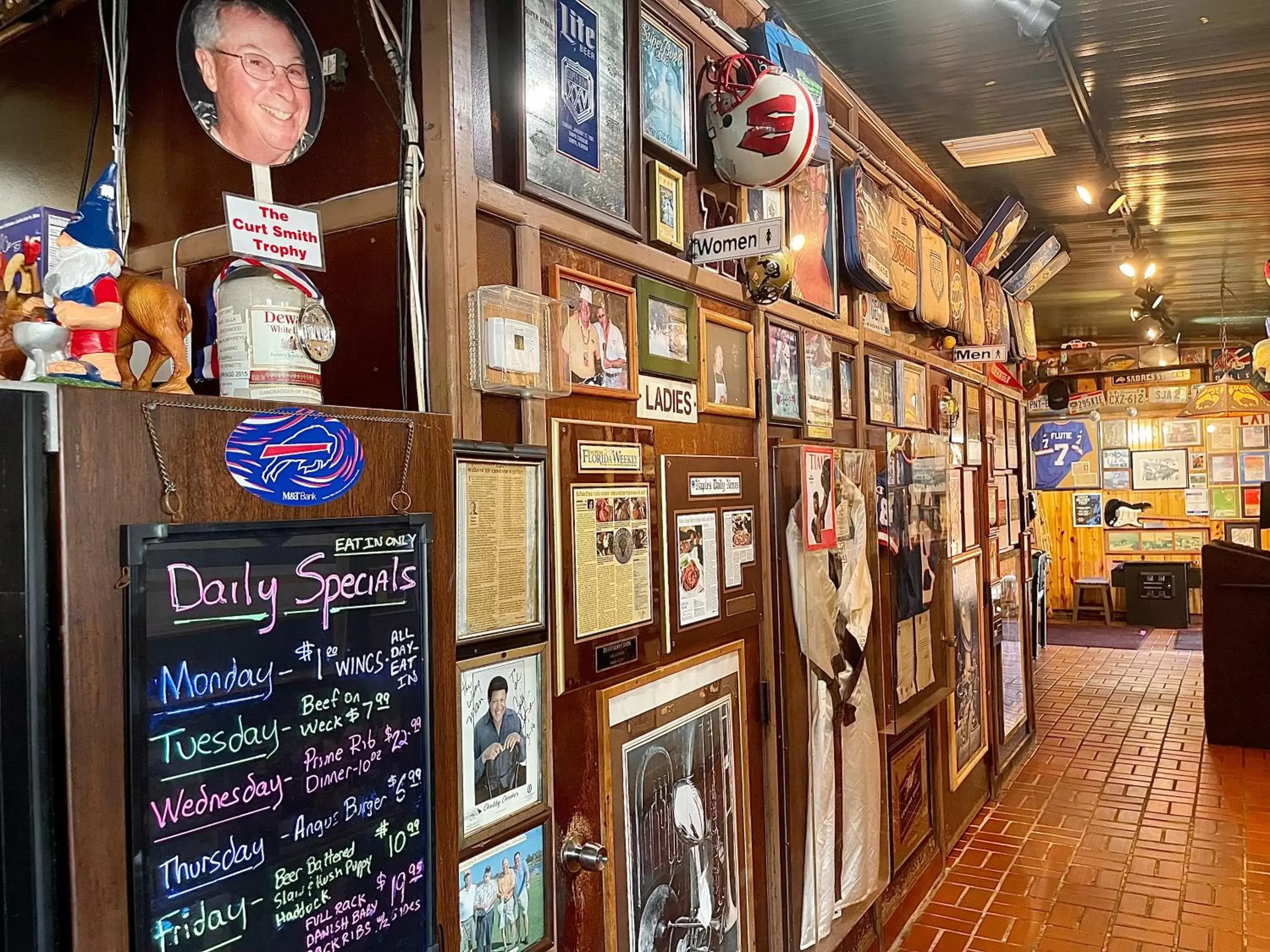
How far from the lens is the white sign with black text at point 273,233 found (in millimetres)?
1453

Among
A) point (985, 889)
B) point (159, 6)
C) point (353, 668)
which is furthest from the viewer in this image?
point (985, 889)

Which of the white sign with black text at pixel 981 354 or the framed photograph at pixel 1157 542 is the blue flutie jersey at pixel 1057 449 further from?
the white sign with black text at pixel 981 354

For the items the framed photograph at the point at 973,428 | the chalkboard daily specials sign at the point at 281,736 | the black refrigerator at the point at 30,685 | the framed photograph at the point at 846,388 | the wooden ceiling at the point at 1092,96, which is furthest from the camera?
the framed photograph at the point at 973,428

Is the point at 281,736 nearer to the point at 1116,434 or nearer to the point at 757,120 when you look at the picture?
the point at 757,120

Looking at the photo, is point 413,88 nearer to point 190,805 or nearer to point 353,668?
point 353,668

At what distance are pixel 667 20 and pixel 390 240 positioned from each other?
122cm

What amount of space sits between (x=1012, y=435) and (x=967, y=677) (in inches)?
95.7

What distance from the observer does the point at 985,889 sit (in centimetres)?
424

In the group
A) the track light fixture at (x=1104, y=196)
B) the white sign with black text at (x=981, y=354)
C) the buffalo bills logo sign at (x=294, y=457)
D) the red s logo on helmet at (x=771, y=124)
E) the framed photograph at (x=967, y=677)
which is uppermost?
the track light fixture at (x=1104, y=196)

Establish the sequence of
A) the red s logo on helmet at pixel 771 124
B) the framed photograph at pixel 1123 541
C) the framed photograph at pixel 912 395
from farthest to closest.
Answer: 1. the framed photograph at pixel 1123 541
2. the framed photograph at pixel 912 395
3. the red s logo on helmet at pixel 771 124

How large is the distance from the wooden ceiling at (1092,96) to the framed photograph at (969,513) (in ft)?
5.61

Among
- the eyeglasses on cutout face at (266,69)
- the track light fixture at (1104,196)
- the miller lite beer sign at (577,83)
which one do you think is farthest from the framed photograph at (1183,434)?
the eyeglasses on cutout face at (266,69)

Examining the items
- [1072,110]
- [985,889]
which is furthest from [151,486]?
[1072,110]

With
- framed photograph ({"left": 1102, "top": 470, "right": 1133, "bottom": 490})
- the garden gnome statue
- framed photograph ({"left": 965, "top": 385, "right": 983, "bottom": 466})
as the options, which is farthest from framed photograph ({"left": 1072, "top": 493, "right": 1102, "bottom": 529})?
the garden gnome statue
